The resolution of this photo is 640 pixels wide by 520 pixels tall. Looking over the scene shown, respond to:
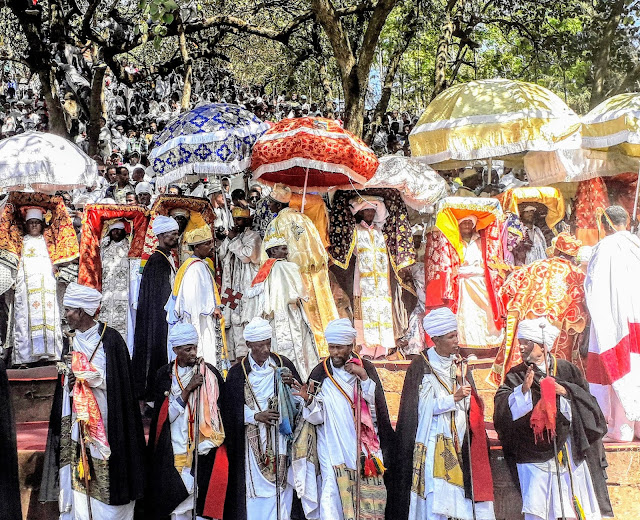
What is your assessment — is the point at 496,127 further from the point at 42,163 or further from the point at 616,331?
the point at 42,163

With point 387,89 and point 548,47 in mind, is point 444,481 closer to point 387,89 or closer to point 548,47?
point 387,89

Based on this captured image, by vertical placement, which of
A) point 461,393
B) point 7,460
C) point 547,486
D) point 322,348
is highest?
point 322,348

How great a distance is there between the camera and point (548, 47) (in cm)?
1551

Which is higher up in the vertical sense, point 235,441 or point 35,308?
point 35,308

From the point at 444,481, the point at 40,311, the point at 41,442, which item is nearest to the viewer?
the point at 444,481

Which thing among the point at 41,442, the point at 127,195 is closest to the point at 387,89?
the point at 127,195

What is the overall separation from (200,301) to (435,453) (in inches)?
112

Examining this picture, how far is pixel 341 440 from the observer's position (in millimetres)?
6473

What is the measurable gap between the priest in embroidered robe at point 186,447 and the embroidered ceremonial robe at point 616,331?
320cm

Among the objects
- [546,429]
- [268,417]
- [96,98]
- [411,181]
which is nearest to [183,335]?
[268,417]

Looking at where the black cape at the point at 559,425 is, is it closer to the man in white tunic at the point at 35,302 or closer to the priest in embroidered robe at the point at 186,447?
the priest in embroidered robe at the point at 186,447

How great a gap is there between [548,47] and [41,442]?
37.0 ft

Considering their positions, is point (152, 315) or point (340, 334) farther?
point (152, 315)

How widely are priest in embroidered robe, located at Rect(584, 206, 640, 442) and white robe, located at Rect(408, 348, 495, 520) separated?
5.58 ft
